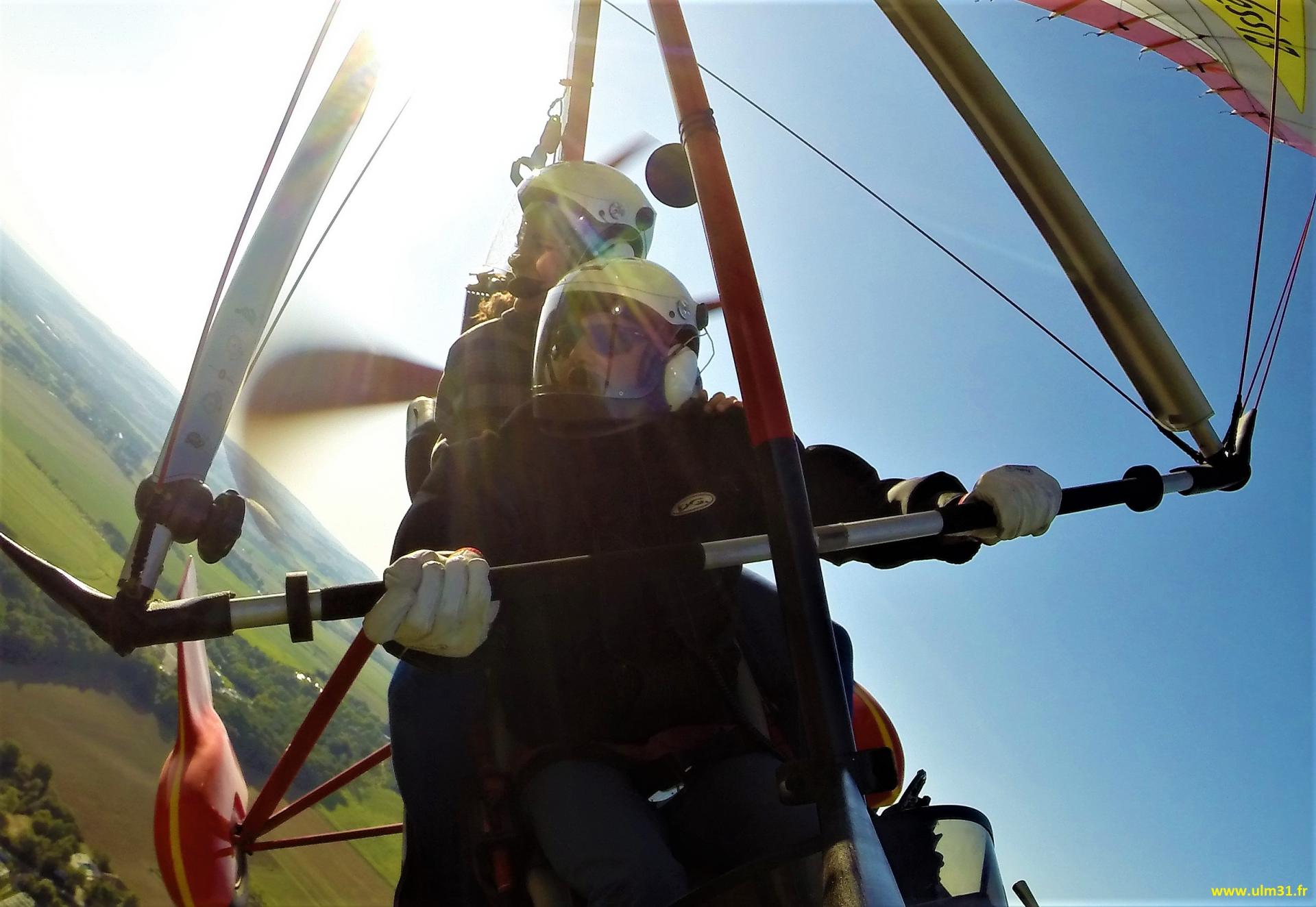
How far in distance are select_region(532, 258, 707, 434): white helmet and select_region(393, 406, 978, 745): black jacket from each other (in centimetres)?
9

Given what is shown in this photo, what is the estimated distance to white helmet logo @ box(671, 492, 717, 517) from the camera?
2096 millimetres

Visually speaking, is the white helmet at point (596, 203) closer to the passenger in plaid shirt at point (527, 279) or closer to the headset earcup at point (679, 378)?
the passenger in plaid shirt at point (527, 279)

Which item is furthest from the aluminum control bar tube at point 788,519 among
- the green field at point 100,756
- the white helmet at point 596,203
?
the green field at point 100,756

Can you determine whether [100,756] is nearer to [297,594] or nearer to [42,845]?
[42,845]

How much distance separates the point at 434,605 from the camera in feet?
4.69

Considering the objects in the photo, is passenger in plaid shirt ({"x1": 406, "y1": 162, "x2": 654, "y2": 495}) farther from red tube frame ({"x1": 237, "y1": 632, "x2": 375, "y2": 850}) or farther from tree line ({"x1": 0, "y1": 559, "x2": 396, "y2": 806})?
tree line ({"x1": 0, "y1": 559, "x2": 396, "y2": 806})

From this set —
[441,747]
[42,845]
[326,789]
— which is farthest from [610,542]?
[42,845]

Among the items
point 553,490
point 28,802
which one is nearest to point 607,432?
point 553,490

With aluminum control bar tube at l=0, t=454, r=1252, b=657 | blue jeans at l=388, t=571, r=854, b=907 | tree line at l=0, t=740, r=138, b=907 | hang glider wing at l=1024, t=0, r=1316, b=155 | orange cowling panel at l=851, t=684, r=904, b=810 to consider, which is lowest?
tree line at l=0, t=740, r=138, b=907

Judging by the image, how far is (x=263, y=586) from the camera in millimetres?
17500

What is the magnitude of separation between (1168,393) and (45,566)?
125 inches

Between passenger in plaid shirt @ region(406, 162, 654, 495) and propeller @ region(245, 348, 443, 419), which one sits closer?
passenger in plaid shirt @ region(406, 162, 654, 495)

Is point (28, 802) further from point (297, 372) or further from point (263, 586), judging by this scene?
point (263, 586)

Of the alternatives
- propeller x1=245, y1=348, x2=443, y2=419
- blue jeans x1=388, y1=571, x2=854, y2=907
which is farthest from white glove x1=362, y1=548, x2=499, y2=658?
propeller x1=245, y1=348, x2=443, y2=419
